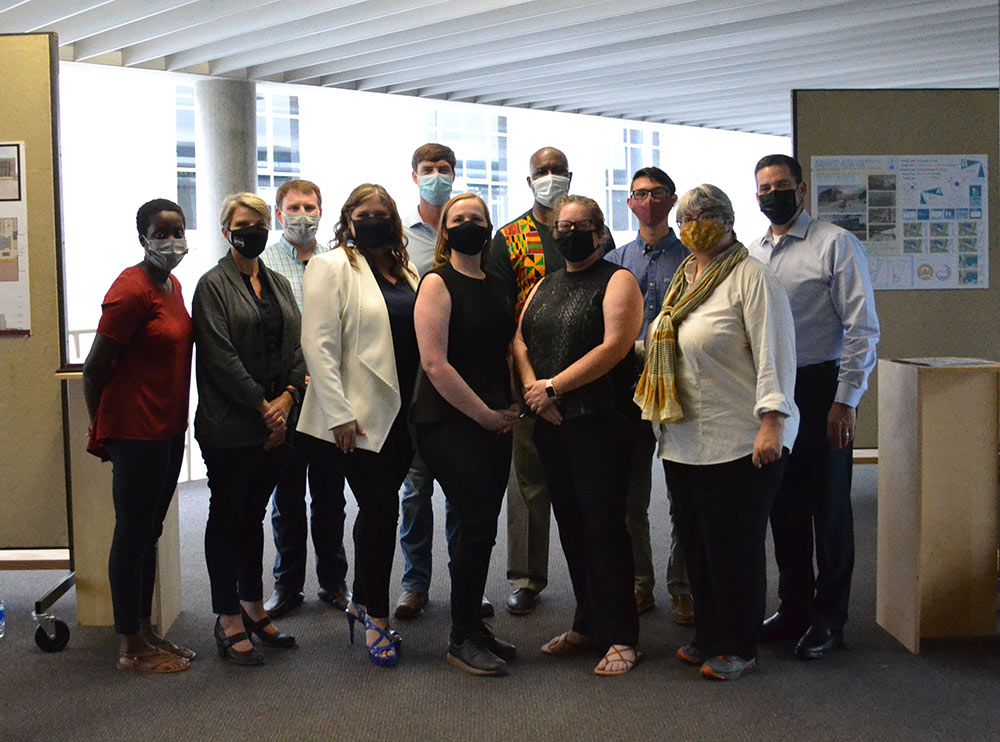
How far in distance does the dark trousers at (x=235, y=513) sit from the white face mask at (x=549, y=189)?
127cm

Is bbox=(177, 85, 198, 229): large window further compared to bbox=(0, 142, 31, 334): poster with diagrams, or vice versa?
bbox=(177, 85, 198, 229): large window

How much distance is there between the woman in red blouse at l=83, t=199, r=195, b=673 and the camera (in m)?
3.02

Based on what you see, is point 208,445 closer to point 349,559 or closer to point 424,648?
point 424,648

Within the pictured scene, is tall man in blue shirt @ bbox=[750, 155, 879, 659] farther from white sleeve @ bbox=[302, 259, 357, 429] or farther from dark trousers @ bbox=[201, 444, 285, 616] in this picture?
dark trousers @ bbox=[201, 444, 285, 616]

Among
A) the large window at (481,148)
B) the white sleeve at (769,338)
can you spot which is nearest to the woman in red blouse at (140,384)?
the white sleeve at (769,338)

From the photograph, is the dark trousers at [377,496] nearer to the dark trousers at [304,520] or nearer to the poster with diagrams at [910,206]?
the dark trousers at [304,520]

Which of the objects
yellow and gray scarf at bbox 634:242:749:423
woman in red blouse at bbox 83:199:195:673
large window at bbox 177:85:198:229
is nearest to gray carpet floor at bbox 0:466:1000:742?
woman in red blouse at bbox 83:199:195:673

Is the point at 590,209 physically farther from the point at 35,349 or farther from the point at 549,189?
the point at 35,349

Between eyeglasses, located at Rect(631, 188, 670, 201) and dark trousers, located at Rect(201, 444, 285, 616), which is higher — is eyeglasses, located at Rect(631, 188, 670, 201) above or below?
above

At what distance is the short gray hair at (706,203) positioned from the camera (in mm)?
3027

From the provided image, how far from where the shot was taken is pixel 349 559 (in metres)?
4.73

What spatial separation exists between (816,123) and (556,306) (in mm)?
2574

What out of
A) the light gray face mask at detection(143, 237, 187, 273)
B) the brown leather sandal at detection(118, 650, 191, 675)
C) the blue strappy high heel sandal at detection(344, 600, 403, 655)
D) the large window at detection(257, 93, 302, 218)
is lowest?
the brown leather sandal at detection(118, 650, 191, 675)

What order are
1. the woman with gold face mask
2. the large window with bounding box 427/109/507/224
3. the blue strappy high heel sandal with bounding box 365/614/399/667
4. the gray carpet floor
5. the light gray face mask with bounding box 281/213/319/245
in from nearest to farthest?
the gray carpet floor, the woman with gold face mask, the blue strappy high heel sandal with bounding box 365/614/399/667, the light gray face mask with bounding box 281/213/319/245, the large window with bounding box 427/109/507/224
